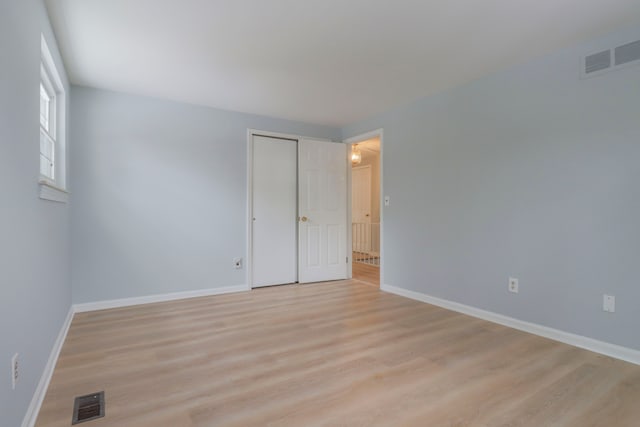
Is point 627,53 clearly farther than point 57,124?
No

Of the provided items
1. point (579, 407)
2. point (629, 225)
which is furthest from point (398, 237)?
point (579, 407)

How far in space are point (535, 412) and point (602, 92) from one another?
2.25 meters

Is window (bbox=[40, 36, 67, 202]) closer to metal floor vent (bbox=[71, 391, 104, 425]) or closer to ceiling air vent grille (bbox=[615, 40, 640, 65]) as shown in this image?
metal floor vent (bbox=[71, 391, 104, 425])

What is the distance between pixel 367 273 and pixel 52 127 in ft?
14.7

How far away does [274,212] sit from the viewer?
4500mm

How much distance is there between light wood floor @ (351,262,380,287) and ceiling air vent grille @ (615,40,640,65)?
11.0 feet

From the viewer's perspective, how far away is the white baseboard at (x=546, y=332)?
2.26m

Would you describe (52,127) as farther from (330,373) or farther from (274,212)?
(330,373)

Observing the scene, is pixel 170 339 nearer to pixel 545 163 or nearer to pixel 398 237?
pixel 398 237

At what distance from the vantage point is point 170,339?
2625 mm

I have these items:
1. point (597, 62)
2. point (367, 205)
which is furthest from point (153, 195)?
point (367, 205)

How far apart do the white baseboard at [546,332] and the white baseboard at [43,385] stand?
10.8 feet

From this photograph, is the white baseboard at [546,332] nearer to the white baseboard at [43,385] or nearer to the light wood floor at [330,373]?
the light wood floor at [330,373]

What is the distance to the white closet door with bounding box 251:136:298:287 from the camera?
437 cm
